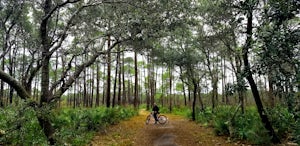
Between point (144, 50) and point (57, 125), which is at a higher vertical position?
point (144, 50)

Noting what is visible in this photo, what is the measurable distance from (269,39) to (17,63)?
34.1m

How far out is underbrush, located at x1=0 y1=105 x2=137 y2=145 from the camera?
22.4ft

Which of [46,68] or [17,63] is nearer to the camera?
[46,68]

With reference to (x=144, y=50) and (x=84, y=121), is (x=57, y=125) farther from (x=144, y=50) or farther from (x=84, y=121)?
(x=144, y=50)

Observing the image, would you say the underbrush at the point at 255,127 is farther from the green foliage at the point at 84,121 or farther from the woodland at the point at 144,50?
the green foliage at the point at 84,121

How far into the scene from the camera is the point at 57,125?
13.1 metres

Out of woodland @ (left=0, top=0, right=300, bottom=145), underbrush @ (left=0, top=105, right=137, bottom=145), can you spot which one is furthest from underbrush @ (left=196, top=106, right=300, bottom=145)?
underbrush @ (left=0, top=105, right=137, bottom=145)

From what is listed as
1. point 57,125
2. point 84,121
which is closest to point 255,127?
point 84,121

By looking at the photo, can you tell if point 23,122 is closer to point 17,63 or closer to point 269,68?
point 269,68

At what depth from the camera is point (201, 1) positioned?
49.3 ft

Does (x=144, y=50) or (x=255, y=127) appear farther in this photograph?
(x=144, y=50)

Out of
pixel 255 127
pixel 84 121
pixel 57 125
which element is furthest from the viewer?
pixel 84 121

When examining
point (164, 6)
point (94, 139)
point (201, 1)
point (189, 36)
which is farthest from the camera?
point (189, 36)

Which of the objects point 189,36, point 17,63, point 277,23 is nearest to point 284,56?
point 277,23
